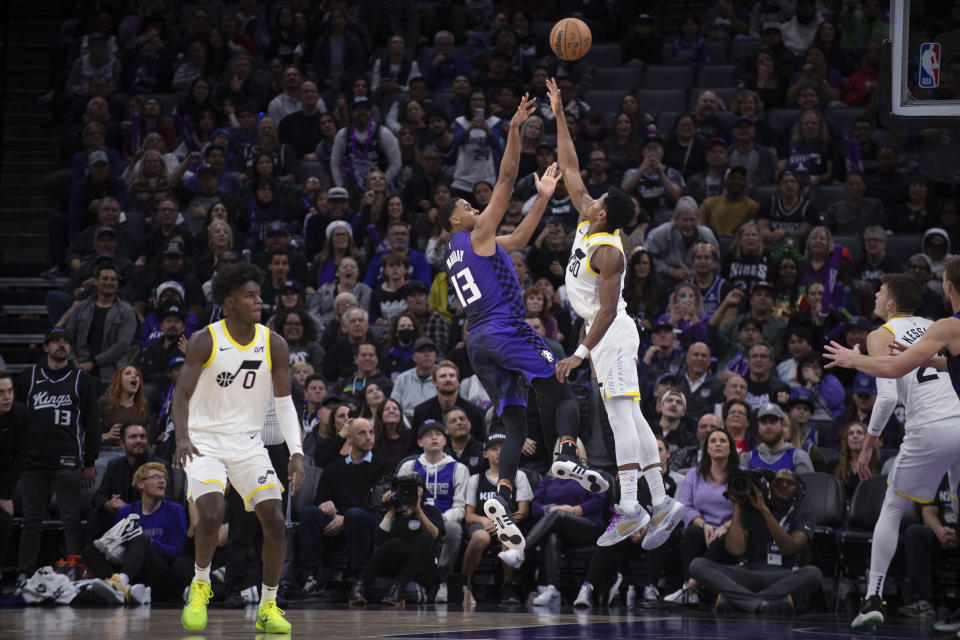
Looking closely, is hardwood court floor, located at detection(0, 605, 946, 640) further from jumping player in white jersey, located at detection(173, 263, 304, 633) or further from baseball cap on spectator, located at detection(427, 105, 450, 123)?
baseball cap on spectator, located at detection(427, 105, 450, 123)

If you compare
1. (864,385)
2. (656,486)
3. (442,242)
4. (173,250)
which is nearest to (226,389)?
(656,486)

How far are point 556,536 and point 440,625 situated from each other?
3009mm

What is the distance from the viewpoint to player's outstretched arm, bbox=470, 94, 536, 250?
892cm

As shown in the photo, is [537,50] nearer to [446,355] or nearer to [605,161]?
[605,161]

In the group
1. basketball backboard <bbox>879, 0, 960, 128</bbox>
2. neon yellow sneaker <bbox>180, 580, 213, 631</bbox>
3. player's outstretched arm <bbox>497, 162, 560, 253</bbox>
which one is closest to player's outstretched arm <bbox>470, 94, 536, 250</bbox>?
player's outstretched arm <bbox>497, 162, 560, 253</bbox>

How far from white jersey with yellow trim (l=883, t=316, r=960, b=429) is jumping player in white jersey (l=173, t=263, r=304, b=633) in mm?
4726

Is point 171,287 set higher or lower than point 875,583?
higher

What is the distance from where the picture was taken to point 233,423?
875 cm

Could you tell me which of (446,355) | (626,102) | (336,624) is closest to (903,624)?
(336,624)

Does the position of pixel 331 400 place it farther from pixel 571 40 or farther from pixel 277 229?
pixel 571 40

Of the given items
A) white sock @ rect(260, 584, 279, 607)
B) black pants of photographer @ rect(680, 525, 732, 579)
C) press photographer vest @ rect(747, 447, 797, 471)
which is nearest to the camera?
white sock @ rect(260, 584, 279, 607)

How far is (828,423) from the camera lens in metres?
13.2

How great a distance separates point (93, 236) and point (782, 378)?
31.4 feet

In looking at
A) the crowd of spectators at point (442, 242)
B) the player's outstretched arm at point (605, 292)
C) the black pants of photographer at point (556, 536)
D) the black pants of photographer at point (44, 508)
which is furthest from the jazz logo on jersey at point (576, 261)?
the black pants of photographer at point (44, 508)
